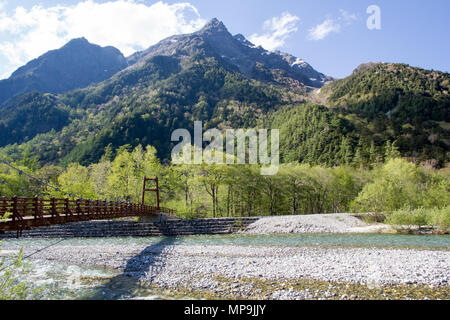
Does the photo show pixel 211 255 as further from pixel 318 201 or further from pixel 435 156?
pixel 435 156

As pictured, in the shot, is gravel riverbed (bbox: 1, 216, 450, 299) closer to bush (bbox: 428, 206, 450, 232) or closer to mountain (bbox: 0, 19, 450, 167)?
bush (bbox: 428, 206, 450, 232)

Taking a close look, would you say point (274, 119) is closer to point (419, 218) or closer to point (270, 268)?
point (419, 218)

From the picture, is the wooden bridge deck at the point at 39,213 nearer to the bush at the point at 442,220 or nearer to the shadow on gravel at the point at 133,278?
the shadow on gravel at the point at 133,278

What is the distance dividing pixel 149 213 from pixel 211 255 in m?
16.0

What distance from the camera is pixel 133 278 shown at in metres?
12.2

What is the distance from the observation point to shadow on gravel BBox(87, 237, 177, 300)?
999 cm

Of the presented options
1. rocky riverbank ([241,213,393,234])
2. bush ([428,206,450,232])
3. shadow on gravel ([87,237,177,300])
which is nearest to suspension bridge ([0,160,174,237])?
shadow on gravel ([87,237,177,300])

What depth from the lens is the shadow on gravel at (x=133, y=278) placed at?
32.8 feet

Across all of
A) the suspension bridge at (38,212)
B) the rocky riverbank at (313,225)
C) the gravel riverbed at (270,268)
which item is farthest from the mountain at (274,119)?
the suspension bridge at (38,212)

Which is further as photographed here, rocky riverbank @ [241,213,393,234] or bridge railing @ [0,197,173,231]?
rocky riverbank @ [241,213,393,234]

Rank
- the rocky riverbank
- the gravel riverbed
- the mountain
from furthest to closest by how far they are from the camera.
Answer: the mountain
the rocky riverbank
the gravel riverbed
